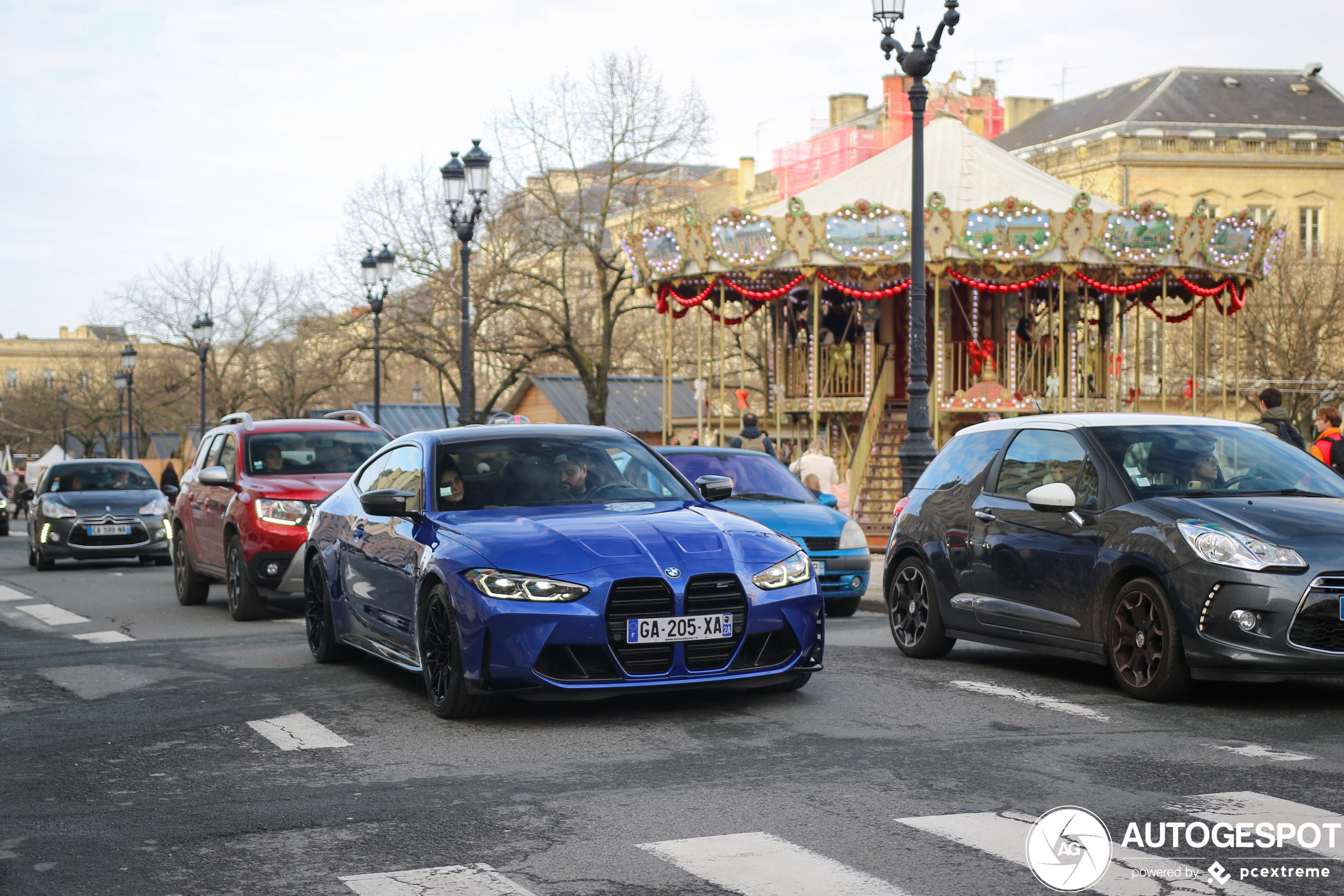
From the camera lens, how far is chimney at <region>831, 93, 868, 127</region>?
89.6 m

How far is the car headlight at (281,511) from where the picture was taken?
1392 cm

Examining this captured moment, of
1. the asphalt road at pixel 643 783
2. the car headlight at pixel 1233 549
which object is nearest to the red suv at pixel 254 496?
the asphalt road at pixel 643 783

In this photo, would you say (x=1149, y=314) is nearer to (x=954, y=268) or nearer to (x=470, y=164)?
(x=954, y=268)

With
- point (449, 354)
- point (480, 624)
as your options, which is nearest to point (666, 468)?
point (480, 624)

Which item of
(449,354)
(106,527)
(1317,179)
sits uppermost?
(1317,179)

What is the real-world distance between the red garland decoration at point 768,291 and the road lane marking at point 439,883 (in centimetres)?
2191

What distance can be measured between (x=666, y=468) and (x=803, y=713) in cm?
183

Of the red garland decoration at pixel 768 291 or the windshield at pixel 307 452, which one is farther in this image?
the red garland decoration at pixel 768 291

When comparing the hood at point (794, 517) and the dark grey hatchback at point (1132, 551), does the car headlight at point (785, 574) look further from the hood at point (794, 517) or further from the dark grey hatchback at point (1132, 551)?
the hood at point (794, 517)

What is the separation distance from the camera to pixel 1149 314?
203ft

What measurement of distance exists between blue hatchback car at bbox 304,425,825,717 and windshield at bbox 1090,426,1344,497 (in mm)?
2058

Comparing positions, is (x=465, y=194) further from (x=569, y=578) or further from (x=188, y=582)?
(x=569, y=578)

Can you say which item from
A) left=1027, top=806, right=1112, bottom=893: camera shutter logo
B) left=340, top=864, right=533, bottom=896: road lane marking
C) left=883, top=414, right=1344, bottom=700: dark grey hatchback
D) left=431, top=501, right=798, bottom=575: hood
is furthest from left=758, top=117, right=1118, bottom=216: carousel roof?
left=340, top=864, right=533, bottom=896: road lane marking

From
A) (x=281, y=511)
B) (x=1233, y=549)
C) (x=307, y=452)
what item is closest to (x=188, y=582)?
(x=307, y=452)
